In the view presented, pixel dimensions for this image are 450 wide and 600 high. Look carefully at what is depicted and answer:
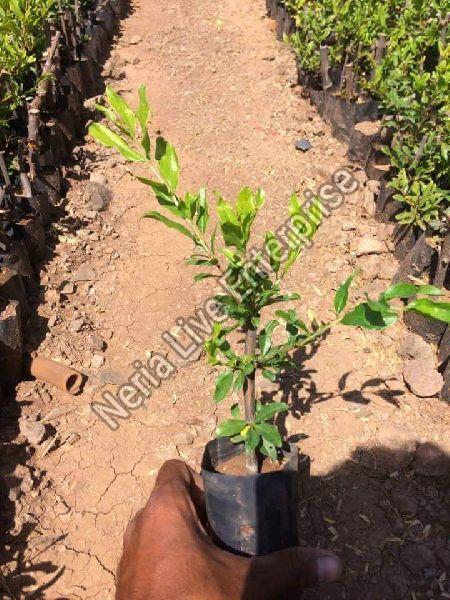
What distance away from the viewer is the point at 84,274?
3805mm

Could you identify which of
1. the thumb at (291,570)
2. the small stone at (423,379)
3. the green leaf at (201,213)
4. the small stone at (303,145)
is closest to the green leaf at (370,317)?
the green leaf at (201,213)

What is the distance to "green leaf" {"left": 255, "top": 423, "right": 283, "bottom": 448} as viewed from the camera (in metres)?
1.82

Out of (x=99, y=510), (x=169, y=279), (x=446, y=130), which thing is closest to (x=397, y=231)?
(x=446, y=130)

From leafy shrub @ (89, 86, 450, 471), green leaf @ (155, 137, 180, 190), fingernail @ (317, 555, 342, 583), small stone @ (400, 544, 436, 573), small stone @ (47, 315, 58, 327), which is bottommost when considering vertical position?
small stone @ (400, 544, 436, 573)

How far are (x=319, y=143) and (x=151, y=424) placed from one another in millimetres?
3426

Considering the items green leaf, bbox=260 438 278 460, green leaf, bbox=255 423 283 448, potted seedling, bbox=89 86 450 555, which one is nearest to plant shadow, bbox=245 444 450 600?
potted seedling, bbox=89 86 450 555

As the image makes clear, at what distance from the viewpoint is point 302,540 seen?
95.0 inches

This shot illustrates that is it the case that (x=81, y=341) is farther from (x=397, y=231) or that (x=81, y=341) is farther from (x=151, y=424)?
(x=397, y=231)

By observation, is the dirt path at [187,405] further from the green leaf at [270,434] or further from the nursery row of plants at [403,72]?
the green leaf at [270,434]

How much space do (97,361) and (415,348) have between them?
198 cm

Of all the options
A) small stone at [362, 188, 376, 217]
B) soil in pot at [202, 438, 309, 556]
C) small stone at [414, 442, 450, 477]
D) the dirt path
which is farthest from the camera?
small stone at [362, 188, 376, 217]

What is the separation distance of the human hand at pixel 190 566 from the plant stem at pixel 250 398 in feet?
1.00

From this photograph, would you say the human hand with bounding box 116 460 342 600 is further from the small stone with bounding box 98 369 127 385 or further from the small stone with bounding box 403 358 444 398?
the small stone with bounding box 403 358 444 398

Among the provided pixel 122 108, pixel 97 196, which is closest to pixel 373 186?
pixel 97 196
